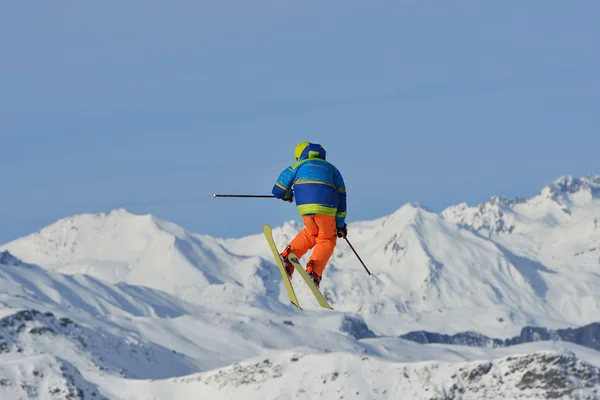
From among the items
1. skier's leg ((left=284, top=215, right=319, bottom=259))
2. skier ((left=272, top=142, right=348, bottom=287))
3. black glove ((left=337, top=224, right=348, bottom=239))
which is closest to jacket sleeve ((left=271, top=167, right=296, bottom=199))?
skier ((left=272, top=142, right=348, bottom=287))

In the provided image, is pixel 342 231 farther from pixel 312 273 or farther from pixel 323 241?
pixel 312 273

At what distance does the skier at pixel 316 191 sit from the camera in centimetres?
3025

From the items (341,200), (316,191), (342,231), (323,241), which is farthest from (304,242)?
(316,191)

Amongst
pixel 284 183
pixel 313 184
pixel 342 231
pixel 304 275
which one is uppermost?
pixel 284 183

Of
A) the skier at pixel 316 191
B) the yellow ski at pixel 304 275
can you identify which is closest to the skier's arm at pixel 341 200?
the skier at pixel 316 191

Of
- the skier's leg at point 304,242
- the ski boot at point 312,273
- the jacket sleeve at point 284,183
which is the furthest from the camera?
the ski boot at point 312,273

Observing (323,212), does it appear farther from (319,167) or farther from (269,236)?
(269,236)

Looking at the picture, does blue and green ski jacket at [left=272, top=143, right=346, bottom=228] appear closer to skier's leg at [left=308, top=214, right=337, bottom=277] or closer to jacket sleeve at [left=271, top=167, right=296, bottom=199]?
jacket sleeve at [left=271, top=167, right=296, bottom=199]

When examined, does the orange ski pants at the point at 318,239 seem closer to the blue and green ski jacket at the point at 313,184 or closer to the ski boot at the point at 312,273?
the ski boot at the point at 312,273

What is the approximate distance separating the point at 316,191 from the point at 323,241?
6.40ft

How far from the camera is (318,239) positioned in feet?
105

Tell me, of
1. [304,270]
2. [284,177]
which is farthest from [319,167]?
[304,270]

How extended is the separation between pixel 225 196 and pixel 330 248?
3.21 meters

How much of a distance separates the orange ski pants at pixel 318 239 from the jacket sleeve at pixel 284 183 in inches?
27.8
